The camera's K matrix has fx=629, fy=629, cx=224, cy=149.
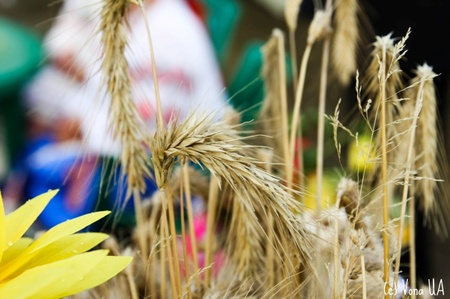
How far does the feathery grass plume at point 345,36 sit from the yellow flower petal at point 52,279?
50 cm

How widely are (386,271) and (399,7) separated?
1346mm

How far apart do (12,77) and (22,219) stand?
47.8 inches

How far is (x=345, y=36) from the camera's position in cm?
87

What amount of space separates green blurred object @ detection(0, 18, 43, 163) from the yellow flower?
3.81 ft

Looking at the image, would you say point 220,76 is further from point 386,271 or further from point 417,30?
point 386,271

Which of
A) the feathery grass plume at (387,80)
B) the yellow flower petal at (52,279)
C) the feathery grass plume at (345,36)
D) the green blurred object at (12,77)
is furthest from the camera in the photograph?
the green blurred object at (12,77)

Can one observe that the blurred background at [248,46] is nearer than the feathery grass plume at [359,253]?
No

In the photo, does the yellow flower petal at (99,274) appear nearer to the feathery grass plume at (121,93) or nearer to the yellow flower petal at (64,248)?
the yellow flower petal at (64,248)

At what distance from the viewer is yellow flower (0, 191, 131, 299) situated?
0.43 meters

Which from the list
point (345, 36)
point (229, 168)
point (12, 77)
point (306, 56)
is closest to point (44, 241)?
point (229, 168)

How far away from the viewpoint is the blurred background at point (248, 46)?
1652 mm

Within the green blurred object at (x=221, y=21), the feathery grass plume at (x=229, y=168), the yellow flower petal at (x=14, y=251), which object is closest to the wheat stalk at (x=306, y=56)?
the feathery grass plume at (x=229, y=168)

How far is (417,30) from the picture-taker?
169 centimetres

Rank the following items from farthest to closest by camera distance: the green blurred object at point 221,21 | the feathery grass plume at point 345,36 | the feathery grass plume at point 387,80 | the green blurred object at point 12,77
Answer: the green blurred object at point 221,21 → the green blurred object at point 12,77 → the feathery grass plume at point 345,36 → the feathery grass plume at point 387,80
